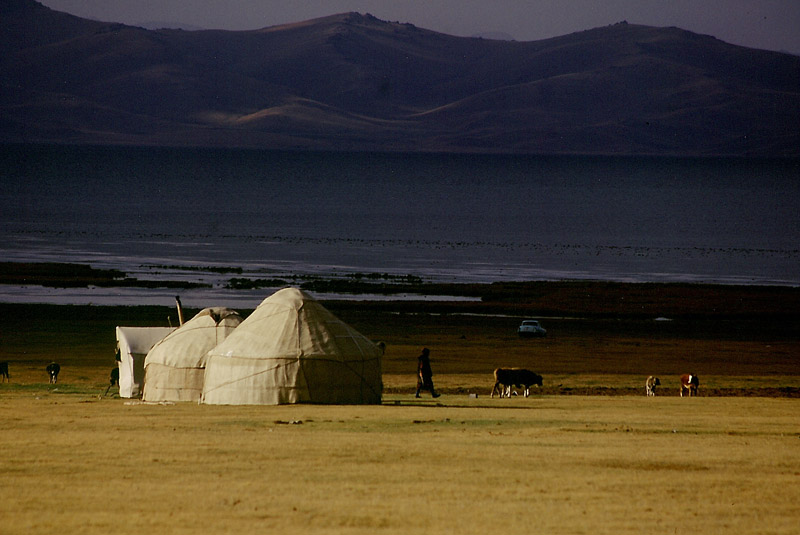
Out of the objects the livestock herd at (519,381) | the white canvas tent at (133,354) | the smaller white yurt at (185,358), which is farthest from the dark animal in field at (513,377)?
the white canvas tent at (133,354)

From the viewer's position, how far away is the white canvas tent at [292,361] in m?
26.7

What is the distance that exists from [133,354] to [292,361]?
26.4ft

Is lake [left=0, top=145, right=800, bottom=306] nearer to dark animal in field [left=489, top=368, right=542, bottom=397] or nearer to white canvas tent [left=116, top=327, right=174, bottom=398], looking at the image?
white canvas tent [left=116, top=327, right=174, bottom=398]

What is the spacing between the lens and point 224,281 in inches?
2776

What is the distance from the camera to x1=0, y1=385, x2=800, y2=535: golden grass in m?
13.9

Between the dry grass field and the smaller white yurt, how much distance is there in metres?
1.50

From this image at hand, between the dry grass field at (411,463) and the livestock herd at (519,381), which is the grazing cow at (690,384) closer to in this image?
the livestock herd at (519,381)

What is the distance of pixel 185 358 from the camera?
2998 centimetres

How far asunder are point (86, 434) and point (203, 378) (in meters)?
9.88

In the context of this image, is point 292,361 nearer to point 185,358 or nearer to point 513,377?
point 185,358

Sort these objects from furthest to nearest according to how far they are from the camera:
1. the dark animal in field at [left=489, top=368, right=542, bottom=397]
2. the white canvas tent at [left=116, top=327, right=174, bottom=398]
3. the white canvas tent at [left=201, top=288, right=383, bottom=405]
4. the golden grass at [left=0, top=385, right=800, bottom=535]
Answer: the white canvas tent at [left=116, top=327, right=174, bottom=398] < the dark animal in field at [left=489, top=368, right=542, bottom=397] < the white canvas tent at [left=201, top=288, right=383, bottom=405] < the golden grass at [left=0, top=385, right=800, bottom=535]

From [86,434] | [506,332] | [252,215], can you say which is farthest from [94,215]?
[86,434]

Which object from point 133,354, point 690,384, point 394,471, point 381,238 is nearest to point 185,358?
point 133,354

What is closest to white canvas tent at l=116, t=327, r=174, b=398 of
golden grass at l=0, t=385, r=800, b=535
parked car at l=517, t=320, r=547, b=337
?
golden grass at l=0, t=385, r=800, b=535
